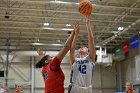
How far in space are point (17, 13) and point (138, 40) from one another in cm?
711

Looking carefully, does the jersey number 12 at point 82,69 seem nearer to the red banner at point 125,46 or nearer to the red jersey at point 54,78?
the red jersey at point 54,78

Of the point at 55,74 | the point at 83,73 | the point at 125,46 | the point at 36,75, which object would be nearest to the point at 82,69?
the point at 83,73

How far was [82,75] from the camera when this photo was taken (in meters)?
4.25

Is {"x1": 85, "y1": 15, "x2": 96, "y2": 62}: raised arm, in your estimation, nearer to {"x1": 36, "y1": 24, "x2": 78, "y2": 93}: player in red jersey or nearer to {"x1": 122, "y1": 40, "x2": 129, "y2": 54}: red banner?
→ {"x1": 36, "y1": 24, "x2": 78, "y2": 93}: player in red jersey

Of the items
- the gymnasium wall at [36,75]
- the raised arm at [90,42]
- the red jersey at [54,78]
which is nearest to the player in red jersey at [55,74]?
the red jersey at [54,78]

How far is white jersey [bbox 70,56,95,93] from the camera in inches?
166

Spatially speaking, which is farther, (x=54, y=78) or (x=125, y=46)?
(x=125, y=46)

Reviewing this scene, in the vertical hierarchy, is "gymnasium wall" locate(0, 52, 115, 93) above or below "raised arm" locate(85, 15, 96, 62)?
below

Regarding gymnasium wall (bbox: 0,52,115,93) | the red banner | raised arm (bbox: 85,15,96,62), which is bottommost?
gymnasium wall (bbox: 0,52,115,93)

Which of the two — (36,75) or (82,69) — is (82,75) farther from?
(36,75)

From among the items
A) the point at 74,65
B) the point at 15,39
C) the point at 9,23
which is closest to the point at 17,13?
the point at 9,23

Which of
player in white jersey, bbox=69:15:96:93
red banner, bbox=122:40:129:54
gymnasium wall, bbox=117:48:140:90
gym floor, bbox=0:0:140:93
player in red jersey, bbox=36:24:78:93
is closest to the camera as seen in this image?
player in red jersey, bbox=36:24:78:93

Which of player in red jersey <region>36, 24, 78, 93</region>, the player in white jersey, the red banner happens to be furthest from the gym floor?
player in red jersey <region>36, 24, 78, 93</region>

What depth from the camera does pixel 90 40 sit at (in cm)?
407
